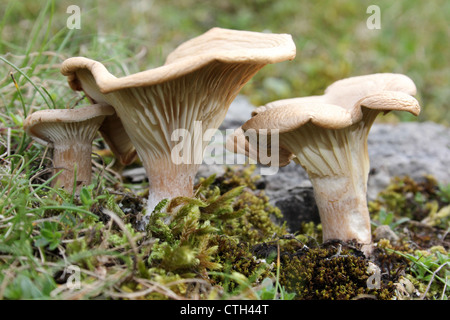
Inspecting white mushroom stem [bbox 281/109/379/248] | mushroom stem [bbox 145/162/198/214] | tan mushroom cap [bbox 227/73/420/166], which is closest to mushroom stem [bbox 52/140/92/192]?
mushroom stem [bbox 145/162/198/214]

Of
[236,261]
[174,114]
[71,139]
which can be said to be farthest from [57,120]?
[236,261]

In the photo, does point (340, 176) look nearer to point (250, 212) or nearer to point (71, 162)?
point (250, 212)

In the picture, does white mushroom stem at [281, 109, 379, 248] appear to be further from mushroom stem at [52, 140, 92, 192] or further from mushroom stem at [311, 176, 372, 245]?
mushroom stem at [52, 140, 92, 192]

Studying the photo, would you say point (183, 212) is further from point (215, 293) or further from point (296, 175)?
point (296, 175)

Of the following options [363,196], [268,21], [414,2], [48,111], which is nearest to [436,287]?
[363,196]

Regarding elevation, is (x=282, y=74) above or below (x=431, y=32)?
below

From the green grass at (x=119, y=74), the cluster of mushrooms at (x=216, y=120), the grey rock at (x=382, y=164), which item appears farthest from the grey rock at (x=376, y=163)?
the green grass at (x=119, y=74)
